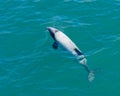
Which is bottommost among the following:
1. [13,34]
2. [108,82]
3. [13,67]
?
[108,82]

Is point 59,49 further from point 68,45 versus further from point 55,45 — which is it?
point 68,45

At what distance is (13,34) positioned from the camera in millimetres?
19984

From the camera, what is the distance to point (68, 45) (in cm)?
1748

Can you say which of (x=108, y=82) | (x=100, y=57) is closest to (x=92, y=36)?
(x=100, y=57)

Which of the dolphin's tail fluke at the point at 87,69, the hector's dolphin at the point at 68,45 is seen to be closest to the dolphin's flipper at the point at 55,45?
the hector's dolphin at the point at 68,45

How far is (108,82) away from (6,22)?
7.59 meters

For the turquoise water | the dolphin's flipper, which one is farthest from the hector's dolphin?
the turquoise water

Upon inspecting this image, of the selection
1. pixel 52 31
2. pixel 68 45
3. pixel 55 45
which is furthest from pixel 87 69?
pixel 52 31

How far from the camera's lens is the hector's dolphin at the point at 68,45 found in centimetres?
1706

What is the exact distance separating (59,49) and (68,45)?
3.81 feet

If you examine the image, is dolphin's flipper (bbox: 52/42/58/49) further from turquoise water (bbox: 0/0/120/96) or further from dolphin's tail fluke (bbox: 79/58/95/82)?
dolphin's tail fluke (bbox: 79/58/95/82)

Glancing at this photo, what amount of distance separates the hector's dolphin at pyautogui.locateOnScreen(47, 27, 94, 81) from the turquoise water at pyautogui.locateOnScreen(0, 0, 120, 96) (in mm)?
309

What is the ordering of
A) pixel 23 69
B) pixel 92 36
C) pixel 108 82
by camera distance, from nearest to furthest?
pixel 108 82 < pixel 23 69 < pixel 92 36

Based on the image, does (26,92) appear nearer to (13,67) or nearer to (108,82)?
(13,67)
